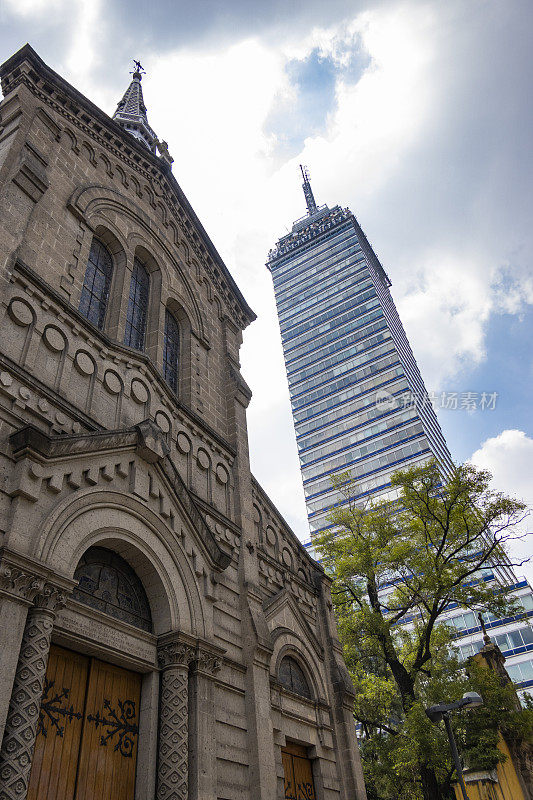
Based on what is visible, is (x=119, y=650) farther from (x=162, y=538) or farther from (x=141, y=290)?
(x=141, y=290)

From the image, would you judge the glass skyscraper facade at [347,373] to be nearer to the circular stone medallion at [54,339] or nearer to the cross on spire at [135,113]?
the cross on spire at [135,113]

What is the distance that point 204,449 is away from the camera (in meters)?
12.7

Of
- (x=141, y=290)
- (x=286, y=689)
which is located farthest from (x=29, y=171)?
(x=286, y=689)

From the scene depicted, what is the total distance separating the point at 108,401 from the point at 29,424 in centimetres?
218

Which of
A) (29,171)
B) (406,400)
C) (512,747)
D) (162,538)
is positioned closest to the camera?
(162,538)

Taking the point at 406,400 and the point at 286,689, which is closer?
the point at 286,689

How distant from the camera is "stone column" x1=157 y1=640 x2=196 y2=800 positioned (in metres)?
7.82

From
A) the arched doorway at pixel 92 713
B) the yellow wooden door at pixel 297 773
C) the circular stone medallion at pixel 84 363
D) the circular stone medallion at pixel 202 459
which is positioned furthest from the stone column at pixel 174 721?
the circular stone medallion at pixel 84 363

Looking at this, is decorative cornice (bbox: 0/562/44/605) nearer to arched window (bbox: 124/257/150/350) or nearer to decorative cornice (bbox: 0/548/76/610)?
decorative cornice (bbox: 0/548/76/610)

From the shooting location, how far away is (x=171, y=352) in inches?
559

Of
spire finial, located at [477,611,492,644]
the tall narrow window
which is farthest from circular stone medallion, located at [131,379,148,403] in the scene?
spire finial, located at [477,611,492,644]

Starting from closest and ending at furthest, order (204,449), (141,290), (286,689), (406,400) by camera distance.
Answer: (286,689) < (204,449) < (141,290) < (406,400)

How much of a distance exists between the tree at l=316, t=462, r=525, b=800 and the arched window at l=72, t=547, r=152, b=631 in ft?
31.6

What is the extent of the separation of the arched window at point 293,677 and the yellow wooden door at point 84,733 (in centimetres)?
438
